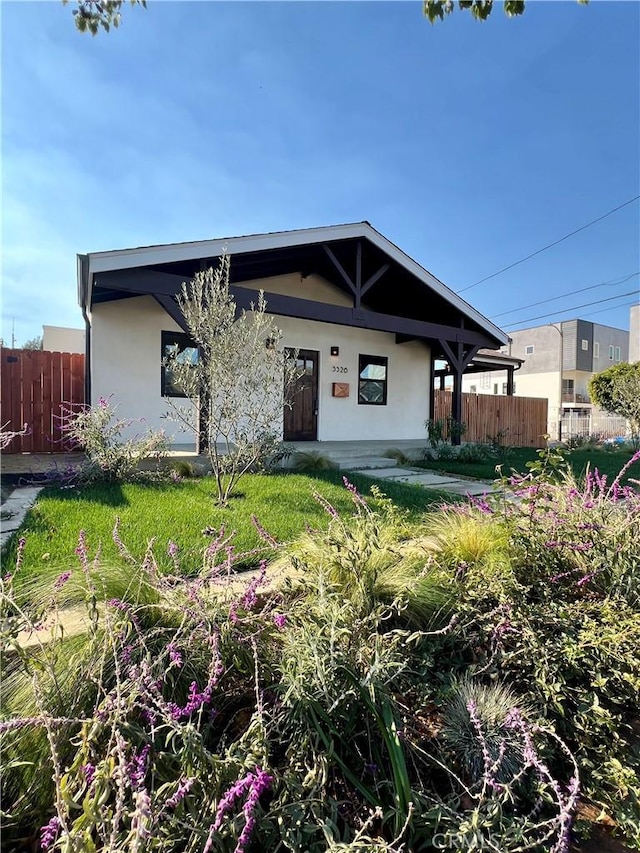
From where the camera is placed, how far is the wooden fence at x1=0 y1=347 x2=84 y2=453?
23.8ft

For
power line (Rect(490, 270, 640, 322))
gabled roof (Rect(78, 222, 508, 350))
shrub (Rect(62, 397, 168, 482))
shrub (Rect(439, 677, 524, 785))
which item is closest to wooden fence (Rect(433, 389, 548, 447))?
gabled roof (Rect(78, 222, 508, 350))

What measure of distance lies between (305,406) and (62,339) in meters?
10.7

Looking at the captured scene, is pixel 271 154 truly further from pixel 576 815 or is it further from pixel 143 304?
pixel 576 815

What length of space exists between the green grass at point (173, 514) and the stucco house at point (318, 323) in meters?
2.23

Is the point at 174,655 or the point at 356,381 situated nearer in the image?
the point at 174,655

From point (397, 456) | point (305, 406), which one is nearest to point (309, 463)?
point (397, 456)

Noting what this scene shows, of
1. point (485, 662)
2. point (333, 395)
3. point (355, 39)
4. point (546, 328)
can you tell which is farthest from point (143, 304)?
point (546, 328)

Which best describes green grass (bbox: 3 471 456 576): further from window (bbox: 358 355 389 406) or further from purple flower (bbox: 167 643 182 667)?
window (bbox: 358 355 389 406)

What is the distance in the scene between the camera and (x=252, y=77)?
548 centimetres

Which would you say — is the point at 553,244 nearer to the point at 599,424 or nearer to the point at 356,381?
the point at 599,424

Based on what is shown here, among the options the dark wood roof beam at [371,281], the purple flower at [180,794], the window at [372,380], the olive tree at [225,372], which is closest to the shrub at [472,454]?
the window at [372,380]

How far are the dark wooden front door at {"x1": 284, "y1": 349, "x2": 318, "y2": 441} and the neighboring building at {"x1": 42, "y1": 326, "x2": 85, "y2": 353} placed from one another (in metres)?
9.78

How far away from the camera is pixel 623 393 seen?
44.2 feet

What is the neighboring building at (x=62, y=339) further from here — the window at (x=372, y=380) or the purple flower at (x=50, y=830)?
the purple flower at (x=50, y=830)
